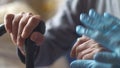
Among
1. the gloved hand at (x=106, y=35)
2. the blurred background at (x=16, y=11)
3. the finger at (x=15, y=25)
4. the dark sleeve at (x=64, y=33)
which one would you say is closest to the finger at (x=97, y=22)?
the gloved hand at (x=106, y=35)

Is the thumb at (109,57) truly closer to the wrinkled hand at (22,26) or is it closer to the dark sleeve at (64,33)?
the wrinkled hand at (22,26)

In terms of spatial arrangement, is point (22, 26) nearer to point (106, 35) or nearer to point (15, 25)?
point (15, 25)

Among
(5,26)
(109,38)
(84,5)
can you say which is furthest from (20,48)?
(84,5)

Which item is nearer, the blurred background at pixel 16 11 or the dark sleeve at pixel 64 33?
the dark sleeve at pixel 64 33

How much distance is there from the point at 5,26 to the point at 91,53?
12cm

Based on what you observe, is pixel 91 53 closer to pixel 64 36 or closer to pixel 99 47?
pixel 99 47

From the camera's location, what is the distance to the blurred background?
0.82 metres

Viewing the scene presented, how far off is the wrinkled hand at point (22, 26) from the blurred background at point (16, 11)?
0.34 metres

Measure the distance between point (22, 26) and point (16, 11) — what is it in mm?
401

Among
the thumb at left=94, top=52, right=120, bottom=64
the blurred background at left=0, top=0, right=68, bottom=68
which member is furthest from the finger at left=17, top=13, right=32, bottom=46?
the blurred background at left=0, top=0, right=68, bottom=68

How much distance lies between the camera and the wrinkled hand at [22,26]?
0.40 m

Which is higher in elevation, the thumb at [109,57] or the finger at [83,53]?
the thumb at [109,57]

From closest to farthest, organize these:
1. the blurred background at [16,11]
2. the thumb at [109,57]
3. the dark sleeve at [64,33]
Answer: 1. the thumb at [109,57]
2. the dark sleeve at [64,33]
3. the blurred background at [16,11]

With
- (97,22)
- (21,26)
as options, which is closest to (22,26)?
(21,26)
